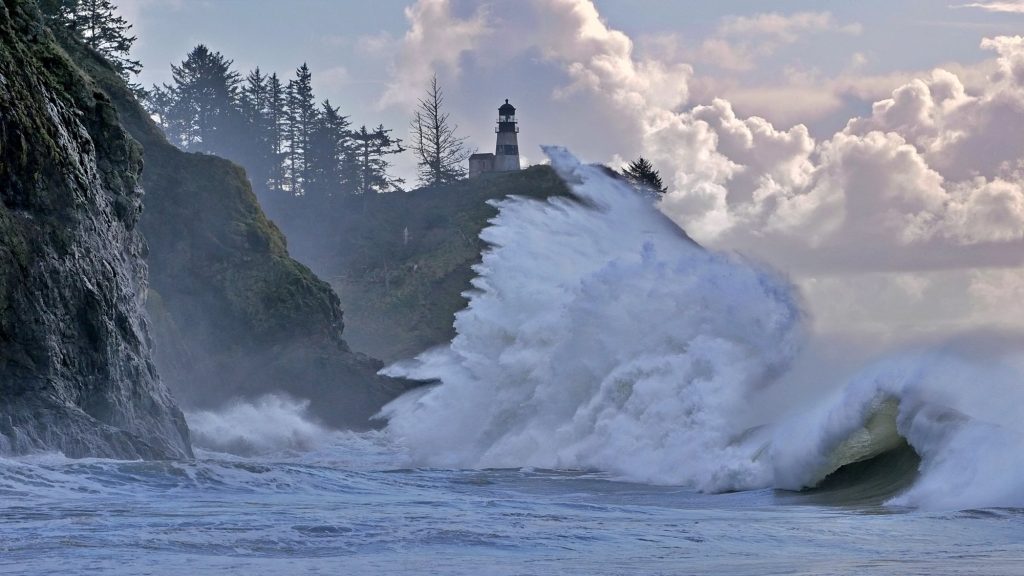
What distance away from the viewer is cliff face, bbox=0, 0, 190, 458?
22219 mm

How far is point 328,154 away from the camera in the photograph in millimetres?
98812

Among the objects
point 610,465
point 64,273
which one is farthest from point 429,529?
point 610,465

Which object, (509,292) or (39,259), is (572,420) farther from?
(39,259)

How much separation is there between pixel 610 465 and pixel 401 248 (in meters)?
59.6

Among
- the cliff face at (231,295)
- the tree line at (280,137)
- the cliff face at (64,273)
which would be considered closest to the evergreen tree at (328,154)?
the tree line at (280,137)

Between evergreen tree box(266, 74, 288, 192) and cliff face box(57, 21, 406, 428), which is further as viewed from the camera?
evergreen tree box(266, 74, 288, 192)

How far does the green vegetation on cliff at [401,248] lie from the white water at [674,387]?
33.8 meters

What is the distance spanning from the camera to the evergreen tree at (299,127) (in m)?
99.4

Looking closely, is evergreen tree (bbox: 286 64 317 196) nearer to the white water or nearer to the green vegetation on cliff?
the green vegetation on cliff

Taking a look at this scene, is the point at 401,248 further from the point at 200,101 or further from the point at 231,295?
the point at 231,295

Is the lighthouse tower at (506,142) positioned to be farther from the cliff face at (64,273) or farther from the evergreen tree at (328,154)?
the cliff face at (64,273)

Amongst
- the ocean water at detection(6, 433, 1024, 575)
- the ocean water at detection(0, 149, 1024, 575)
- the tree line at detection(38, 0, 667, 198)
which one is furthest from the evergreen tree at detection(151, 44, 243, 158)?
the ocean water at detection(6, 433, 1024, 575)

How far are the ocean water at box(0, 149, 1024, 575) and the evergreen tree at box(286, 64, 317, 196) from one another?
59.3 m

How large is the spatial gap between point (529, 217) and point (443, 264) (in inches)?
1532
